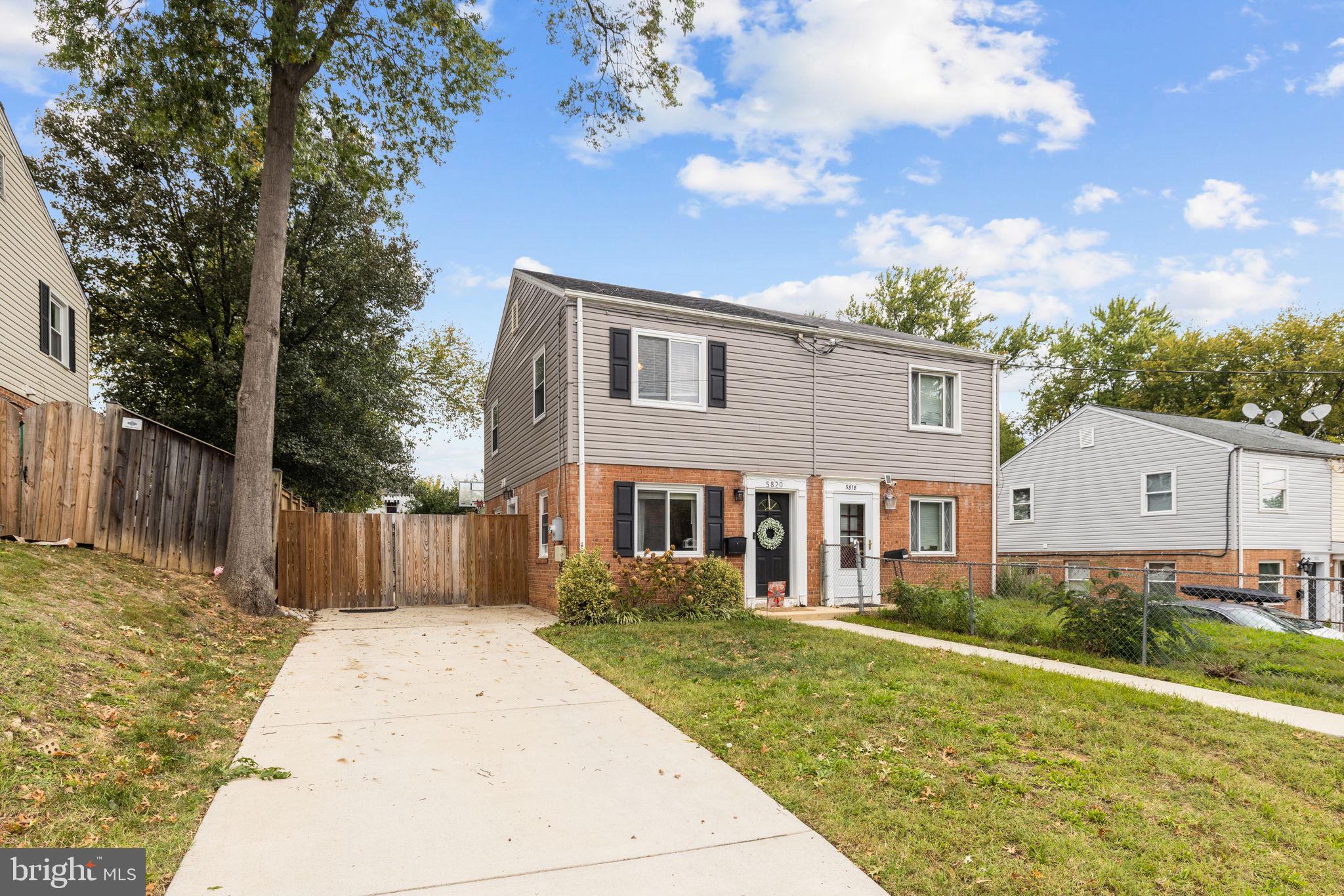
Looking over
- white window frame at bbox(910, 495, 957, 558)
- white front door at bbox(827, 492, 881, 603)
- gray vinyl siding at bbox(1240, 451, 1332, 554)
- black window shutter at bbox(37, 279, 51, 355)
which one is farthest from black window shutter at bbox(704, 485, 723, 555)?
gray vinyl siding at bbox(1240, 451, 1332, 554)

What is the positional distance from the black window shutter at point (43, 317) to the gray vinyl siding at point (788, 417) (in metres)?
11.4

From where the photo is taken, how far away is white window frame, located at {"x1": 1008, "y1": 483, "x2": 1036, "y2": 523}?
25.8 metres

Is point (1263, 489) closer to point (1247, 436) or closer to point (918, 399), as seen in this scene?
point (1247, 436)

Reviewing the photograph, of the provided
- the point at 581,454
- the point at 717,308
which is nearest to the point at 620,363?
the point at 581,454

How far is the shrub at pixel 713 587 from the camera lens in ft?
40.2

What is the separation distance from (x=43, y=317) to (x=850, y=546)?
16.8 m

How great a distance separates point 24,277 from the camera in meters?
14.5

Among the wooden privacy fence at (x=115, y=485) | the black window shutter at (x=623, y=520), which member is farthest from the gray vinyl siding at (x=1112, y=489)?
the wooden privacy fence at (x=115, y=485)

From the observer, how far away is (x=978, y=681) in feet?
23.0

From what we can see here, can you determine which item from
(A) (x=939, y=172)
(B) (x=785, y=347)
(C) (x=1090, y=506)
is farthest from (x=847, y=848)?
Result: (C) (x=1090, y=506)

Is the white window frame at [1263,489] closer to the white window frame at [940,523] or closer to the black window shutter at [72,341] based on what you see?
the white window frame at [940,523]

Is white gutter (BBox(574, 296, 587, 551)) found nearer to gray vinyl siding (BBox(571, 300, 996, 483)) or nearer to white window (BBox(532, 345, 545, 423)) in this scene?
gray vinyl siding (BBox(571, 300, 996, 483))

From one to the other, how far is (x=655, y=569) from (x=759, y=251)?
989 cm

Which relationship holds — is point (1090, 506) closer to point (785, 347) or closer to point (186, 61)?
point (785, 347)
